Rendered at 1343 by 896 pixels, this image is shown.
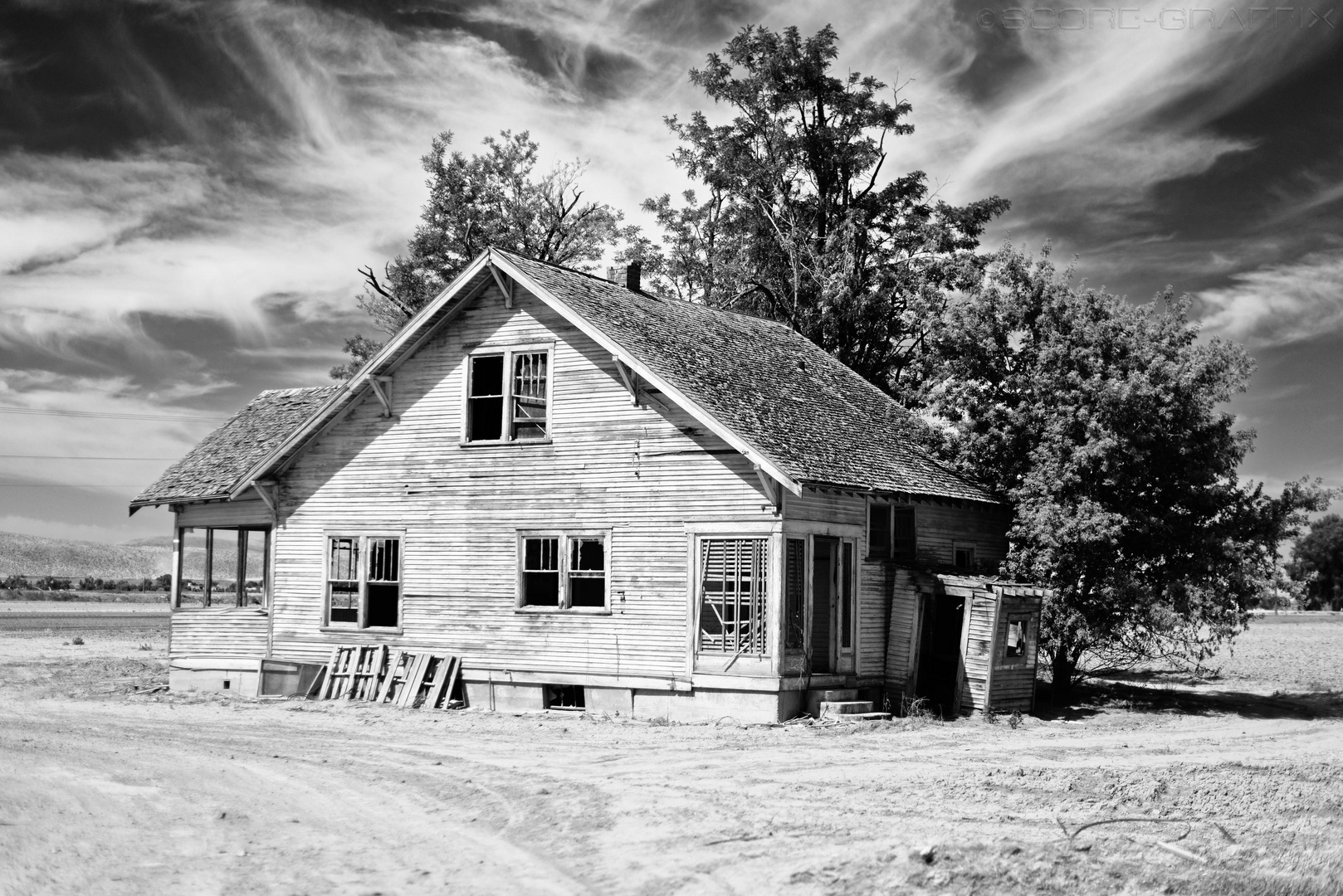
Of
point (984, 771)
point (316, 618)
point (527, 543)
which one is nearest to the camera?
point (984, 771)

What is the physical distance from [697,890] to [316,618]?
51.4ft

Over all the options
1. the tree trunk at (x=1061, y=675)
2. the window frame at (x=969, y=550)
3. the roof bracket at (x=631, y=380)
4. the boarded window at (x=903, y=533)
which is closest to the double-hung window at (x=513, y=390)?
the roof bracket at (x=631, y=380)

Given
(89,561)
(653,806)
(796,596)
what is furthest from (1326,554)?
(89,561)

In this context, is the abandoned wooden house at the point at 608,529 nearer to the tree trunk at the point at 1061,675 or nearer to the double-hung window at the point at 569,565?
the double-hung window at the point at 569,565

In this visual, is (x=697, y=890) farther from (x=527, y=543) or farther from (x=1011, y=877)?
(x=527, y=543)

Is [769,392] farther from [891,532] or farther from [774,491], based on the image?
[774,491]

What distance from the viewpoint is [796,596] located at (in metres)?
20.1

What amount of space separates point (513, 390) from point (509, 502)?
1926 millimetres

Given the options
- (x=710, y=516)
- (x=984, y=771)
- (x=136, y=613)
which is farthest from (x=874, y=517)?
(x=136, y=613)

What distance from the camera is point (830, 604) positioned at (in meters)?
21.0

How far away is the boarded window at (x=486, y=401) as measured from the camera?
73.8ft

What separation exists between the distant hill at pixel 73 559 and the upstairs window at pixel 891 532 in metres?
116

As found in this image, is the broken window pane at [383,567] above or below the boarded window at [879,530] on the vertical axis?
below

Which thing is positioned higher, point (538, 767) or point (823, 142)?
point (823, 142)
